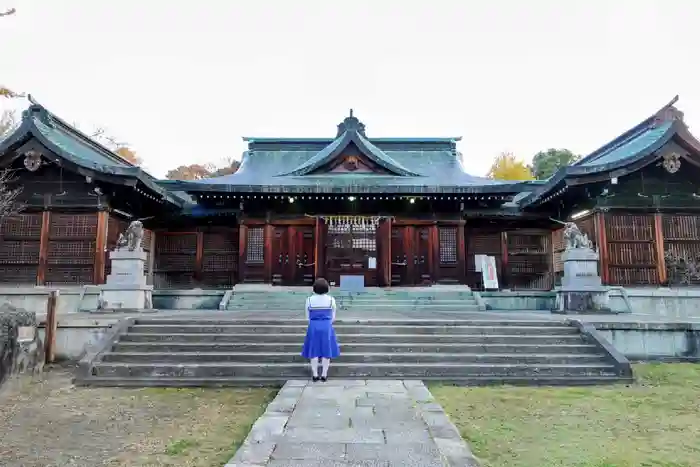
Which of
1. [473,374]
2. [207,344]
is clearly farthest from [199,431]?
[473,374]

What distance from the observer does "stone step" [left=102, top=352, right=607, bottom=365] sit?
8.39 metres

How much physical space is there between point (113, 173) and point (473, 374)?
41.9ft

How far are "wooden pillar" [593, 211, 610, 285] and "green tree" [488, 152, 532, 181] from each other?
2986 centimetres

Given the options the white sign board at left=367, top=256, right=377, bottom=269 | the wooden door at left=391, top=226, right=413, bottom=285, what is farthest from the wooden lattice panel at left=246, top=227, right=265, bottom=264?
the wooden door at left=391, top=226, right=413, bottom=285

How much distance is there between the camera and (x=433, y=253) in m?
17.3

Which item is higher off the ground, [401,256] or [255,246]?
[255,246]

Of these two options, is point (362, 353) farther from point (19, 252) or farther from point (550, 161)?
point (550, 161)

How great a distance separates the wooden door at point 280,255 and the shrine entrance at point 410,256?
13.8 ft

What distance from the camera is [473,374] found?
8.02 metres

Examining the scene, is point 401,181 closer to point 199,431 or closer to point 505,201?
point 505,201

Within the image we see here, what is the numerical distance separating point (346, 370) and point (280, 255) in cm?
984

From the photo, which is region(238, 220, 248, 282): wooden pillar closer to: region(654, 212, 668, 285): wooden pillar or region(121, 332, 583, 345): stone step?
region(121, 332, 583, 345): stone step

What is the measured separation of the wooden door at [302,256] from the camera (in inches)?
682

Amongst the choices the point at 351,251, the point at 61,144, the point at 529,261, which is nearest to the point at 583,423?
the point at 351,251
